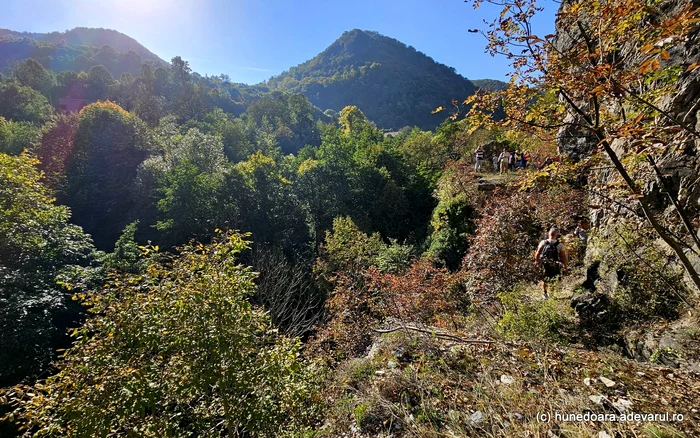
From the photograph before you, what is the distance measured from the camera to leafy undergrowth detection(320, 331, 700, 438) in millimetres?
2508

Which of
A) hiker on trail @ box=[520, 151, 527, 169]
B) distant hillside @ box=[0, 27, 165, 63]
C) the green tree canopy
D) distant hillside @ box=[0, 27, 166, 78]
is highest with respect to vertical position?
distant hillside @ box=[0, 27, 165, 63]

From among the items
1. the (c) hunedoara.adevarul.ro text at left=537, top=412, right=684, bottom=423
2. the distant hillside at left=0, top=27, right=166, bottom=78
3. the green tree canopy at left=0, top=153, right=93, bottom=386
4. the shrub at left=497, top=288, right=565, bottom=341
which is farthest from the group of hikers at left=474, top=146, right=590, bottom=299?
the distant hillside at left=0, top=27, right=166, bottom=78

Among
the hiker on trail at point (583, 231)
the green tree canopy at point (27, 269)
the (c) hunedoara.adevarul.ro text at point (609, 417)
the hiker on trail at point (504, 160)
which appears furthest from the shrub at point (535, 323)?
the green tree canopy at point (27, 269)

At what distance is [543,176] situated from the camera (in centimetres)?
294

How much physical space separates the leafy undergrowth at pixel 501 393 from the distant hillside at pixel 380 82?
8096 cm

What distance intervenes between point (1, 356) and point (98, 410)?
1065cm

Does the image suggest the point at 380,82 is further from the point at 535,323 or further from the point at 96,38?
the point at 535,323

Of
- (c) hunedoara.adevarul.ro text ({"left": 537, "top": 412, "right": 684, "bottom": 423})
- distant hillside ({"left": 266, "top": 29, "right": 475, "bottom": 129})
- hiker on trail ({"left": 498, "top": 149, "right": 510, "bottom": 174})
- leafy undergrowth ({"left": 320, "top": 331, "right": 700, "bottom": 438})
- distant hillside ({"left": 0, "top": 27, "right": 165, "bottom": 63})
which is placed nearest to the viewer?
(c) hunedoara.adevarul.ro text ({"left": 537, "top": 412, "right": 684, "bottom": 423})

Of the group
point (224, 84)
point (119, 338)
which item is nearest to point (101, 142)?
point (119, 338)

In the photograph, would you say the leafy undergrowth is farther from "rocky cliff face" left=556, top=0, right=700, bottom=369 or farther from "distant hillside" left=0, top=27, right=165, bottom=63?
"distant hillside" left=0, top=27, right=165, bottom=63

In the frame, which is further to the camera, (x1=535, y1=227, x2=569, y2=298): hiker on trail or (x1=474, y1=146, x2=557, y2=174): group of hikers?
(x1=474, y1=146, x2=557, y2=174): group of hikers

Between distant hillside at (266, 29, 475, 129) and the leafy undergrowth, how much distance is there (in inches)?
3187

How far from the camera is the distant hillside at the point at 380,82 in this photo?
319ft

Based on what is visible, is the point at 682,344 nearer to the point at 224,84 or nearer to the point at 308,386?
the point at 308,386
